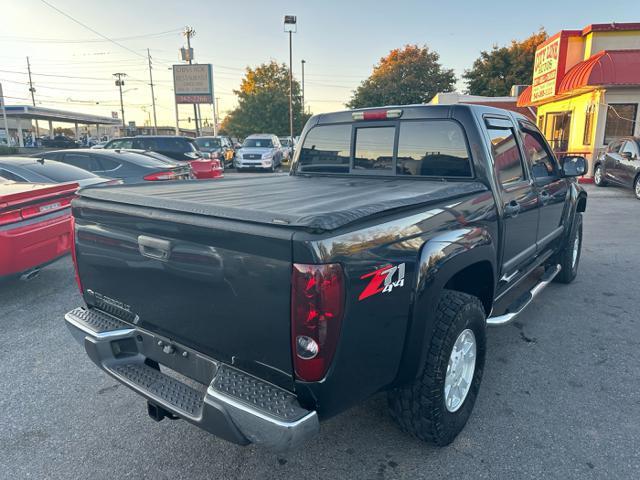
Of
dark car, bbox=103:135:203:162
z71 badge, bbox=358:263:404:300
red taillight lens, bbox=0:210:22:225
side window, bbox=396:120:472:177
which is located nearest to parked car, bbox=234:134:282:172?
dark car, bbox=103:135:203:162

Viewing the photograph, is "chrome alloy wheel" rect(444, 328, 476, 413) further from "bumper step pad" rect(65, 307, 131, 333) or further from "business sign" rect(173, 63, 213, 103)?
"business sign" rect(173, 63, 213, 103)

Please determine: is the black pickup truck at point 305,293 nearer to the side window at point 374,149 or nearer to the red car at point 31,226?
the side window at point 374,149

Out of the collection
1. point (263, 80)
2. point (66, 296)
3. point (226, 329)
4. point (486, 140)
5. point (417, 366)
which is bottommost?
point (66, 296)

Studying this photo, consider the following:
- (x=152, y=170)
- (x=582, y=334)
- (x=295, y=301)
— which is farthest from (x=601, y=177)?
(x=295, y=301)

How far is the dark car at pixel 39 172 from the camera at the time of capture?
637cm

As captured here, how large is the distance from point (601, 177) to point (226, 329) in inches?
650

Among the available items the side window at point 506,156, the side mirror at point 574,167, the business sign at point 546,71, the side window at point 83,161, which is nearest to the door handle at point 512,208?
the side window at point 506,156

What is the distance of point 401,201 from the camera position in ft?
7.25

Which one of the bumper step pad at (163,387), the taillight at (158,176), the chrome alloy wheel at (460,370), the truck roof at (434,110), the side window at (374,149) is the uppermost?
the truck roof at (434,110)

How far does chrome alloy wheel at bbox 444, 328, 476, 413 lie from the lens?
2.56 m

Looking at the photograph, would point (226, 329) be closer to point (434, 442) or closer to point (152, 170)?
point (434, 442)

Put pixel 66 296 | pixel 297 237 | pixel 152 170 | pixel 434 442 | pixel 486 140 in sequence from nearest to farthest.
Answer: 1. pixel 297 237
2. pixel 434 442
3. pixel 486 140
4. pixel 66 296
5. pixel 152 170

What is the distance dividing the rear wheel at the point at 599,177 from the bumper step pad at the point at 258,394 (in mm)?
16290

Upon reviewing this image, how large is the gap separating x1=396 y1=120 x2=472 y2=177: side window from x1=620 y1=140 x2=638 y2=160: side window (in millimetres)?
12214
